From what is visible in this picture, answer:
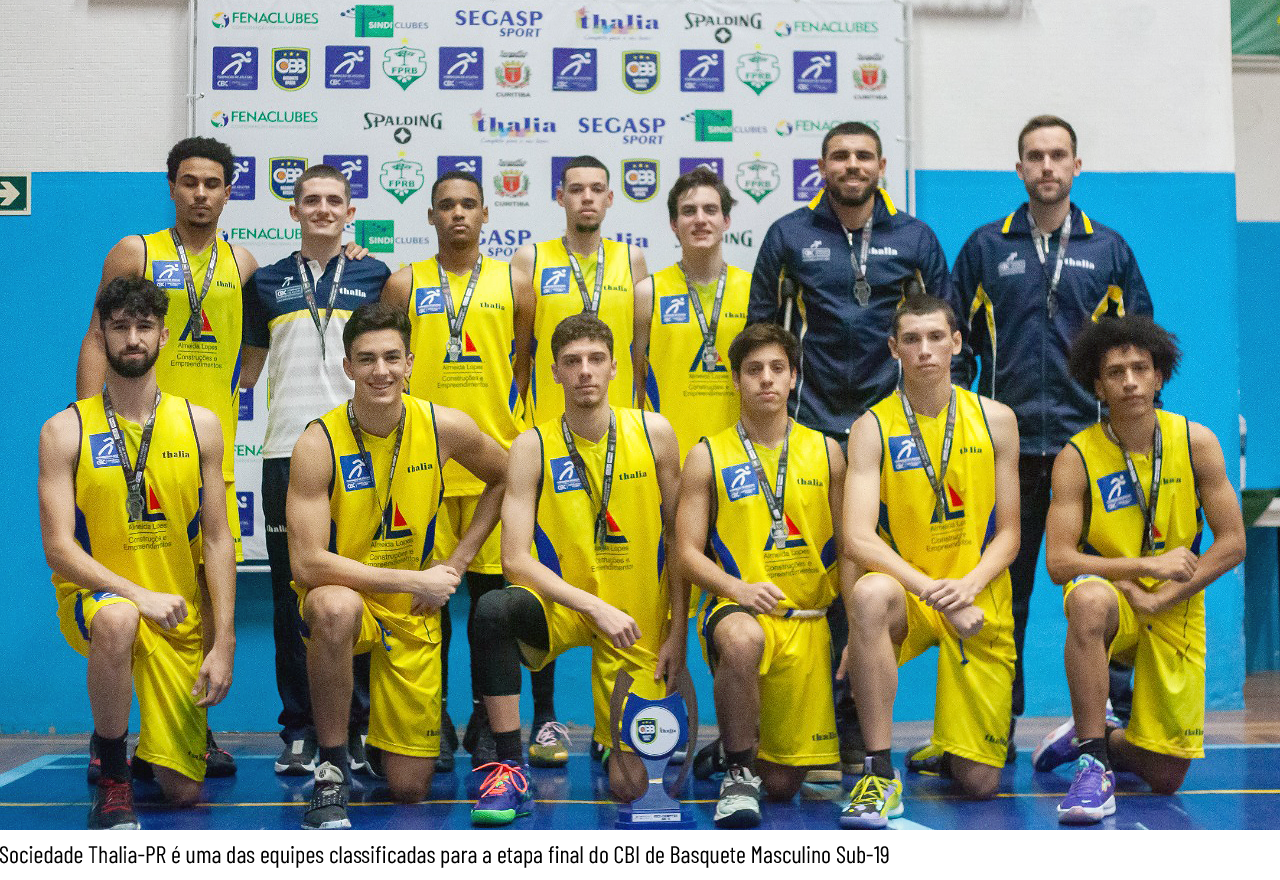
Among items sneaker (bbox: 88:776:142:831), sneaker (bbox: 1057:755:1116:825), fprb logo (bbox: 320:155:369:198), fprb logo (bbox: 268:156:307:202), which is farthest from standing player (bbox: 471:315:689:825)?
fprb logo (bbox: 268:156:307:202)

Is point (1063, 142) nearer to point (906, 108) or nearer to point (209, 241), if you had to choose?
point (906, 108)

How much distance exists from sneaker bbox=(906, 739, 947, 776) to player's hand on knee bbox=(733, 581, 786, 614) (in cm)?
103

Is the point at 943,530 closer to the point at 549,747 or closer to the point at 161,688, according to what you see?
the point at 549,747

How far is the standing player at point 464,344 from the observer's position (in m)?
4.58

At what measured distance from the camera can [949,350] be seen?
3.91m

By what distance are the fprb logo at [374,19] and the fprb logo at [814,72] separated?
78.5 inches

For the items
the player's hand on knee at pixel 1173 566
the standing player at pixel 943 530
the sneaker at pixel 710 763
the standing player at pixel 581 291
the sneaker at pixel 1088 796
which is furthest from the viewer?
the standing player at pixel 581 291

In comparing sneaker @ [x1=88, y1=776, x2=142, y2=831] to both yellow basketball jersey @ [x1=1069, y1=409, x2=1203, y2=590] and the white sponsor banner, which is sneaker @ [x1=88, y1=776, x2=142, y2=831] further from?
yellow basketball jersey @ [x1=1069, y1=409, x2=1203, y2=590]

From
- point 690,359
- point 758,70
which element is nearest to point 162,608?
point 690,359

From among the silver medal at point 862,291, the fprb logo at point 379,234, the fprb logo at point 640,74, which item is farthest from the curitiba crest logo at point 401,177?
the silver medal at point 862,291

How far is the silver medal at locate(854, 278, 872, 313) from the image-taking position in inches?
172

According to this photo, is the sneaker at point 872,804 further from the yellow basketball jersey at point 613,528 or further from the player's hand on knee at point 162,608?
the player's hand on knee at point 162,608

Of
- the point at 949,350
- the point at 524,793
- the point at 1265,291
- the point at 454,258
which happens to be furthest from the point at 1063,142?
the point at 1265,291

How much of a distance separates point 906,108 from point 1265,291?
3.10 meters
